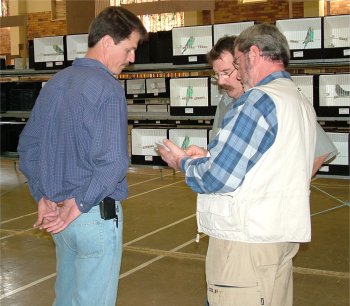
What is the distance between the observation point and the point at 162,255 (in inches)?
196

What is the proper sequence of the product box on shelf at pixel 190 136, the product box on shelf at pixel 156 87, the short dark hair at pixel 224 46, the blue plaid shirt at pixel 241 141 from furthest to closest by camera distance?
the product box on shelf at pixel 156 87 < the product box on shelf at pixel 190 136 < the short dark hair at pixel 224 46 < the blue plaid shirt at pixel 241 141

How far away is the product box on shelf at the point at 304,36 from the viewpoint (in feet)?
15.3

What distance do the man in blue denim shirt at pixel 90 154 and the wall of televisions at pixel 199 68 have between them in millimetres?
2734

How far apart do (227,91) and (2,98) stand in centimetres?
445

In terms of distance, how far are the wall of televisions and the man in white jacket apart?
2.77 meters

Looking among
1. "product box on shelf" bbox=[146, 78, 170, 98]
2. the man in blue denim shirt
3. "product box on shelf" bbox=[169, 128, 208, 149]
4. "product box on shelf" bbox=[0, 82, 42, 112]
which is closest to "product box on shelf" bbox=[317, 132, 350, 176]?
"product box on shelf" bbox=[169, 128, 208, 149]

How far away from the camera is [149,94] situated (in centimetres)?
1026

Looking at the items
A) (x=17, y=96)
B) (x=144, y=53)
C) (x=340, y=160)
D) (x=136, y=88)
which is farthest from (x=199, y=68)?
(x=136, y=88)

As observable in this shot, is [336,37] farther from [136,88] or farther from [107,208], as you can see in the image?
[136,88]

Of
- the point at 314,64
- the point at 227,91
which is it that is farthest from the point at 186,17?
the point at 227,91

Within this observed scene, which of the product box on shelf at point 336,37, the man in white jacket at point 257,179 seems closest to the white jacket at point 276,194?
the man in white jacket at point 257,179

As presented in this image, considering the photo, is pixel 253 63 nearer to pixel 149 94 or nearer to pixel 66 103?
pixel 66 103

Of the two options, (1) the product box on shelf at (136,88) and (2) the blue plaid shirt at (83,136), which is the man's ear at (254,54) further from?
(1) the product box on shelf at (136,88)

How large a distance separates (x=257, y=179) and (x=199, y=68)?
3536 mm
